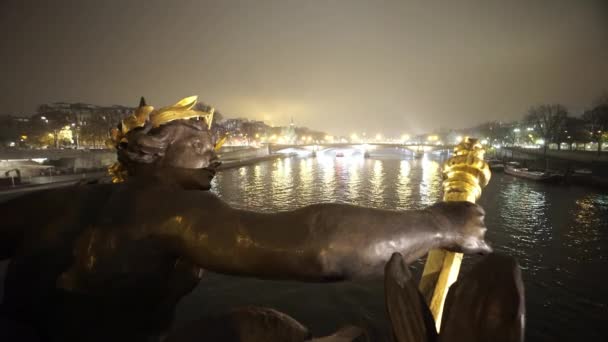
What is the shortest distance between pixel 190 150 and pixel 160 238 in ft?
1.91

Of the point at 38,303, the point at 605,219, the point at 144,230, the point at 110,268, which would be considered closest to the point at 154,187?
the point at 144,230

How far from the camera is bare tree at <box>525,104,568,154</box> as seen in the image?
54.3m

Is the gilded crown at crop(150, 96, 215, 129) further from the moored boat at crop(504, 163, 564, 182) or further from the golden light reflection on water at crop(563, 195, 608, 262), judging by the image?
the moored boat at crop(504, 163, 564, 182)

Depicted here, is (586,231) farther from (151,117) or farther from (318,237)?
(151,117)

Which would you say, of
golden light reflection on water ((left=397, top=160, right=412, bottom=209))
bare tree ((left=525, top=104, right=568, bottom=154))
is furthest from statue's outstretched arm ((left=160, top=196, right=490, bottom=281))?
bare tree ((left=525, top=104, right=568, bottom=154))

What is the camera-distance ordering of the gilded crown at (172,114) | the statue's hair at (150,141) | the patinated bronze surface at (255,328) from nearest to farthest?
the statue's hair at (150,141) < the gilded crown at (172,114) < the patinated bronze surface at (255,328)

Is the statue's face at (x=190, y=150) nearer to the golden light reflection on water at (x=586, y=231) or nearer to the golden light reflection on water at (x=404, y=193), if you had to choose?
the golden light reflection on water at (x=586, y=231)

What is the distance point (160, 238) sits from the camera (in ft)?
3.77

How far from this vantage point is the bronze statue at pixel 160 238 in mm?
958

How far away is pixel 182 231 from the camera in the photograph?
111cm

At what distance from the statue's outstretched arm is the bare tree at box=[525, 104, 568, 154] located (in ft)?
226

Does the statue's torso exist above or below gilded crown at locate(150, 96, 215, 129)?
below

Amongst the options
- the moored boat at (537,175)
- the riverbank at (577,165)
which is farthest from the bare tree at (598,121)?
the moored boat at (537,175)

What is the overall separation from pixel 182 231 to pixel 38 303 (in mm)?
1038
